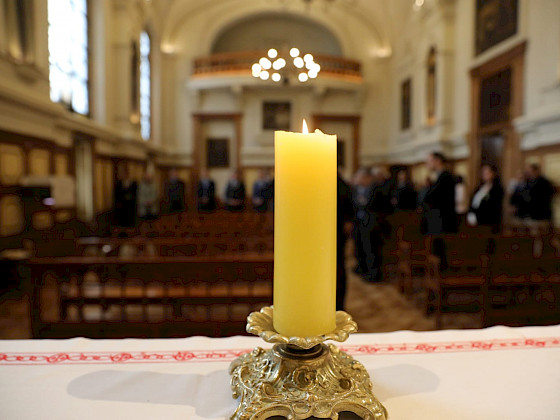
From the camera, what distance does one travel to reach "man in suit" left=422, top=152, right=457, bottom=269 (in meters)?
4.72

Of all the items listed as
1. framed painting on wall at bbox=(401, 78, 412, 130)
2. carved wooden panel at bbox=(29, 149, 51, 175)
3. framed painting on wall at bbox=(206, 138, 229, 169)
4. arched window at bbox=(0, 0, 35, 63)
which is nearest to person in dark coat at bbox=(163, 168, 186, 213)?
carved wooden panel at bbox=(29, 149, 51, 175)

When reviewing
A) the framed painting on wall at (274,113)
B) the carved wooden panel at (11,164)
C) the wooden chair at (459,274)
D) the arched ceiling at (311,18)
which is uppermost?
the arched ceiling at (311,18)

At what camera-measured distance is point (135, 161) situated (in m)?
11.9

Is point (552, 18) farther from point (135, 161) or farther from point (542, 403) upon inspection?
point (135, 161)

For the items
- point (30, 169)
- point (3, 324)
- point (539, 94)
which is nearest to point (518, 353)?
point (3, 324)

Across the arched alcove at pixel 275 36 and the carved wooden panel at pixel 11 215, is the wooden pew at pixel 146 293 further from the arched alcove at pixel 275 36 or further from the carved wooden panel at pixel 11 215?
the arched alcove at pixel 275 36

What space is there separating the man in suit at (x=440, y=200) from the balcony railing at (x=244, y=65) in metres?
10.1

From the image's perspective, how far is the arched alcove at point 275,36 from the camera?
54.2 feet

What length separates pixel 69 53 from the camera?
27.1 ft

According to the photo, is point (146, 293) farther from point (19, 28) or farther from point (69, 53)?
point (69, 53)

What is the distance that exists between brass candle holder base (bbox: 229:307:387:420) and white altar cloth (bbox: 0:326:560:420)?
77 millimetres

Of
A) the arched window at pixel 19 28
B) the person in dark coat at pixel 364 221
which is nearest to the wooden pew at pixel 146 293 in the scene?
the person in dark coat at pixel 364 221

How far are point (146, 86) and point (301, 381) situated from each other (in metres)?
14.5

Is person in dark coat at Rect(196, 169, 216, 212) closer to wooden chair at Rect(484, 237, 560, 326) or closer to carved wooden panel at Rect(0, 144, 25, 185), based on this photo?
carved wooden panel at Rect(0, 144, 25, 185)
